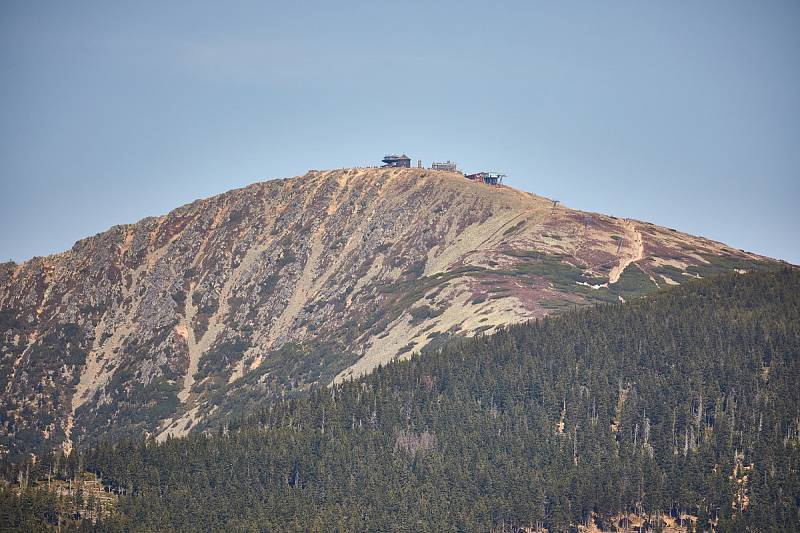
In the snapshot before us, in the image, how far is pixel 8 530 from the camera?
647 feet

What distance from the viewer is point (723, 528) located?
197000mm

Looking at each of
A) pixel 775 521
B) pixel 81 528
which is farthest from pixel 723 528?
pixel 81 528

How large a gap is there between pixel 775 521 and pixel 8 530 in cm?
11504

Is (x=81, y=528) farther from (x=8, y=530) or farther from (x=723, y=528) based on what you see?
(x=723, y=528)

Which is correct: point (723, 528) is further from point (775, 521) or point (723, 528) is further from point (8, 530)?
point (8, 530)

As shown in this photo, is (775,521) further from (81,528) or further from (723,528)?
(81,528)

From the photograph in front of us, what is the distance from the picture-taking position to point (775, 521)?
198 metres

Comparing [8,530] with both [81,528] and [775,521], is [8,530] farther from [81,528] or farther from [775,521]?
[775,521]

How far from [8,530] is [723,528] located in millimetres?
107041

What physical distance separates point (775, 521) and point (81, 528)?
343 feet

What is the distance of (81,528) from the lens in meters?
198

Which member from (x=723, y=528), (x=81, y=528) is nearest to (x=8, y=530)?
(x=81, y=528)

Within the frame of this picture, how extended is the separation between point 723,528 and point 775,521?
8082 millimetres
